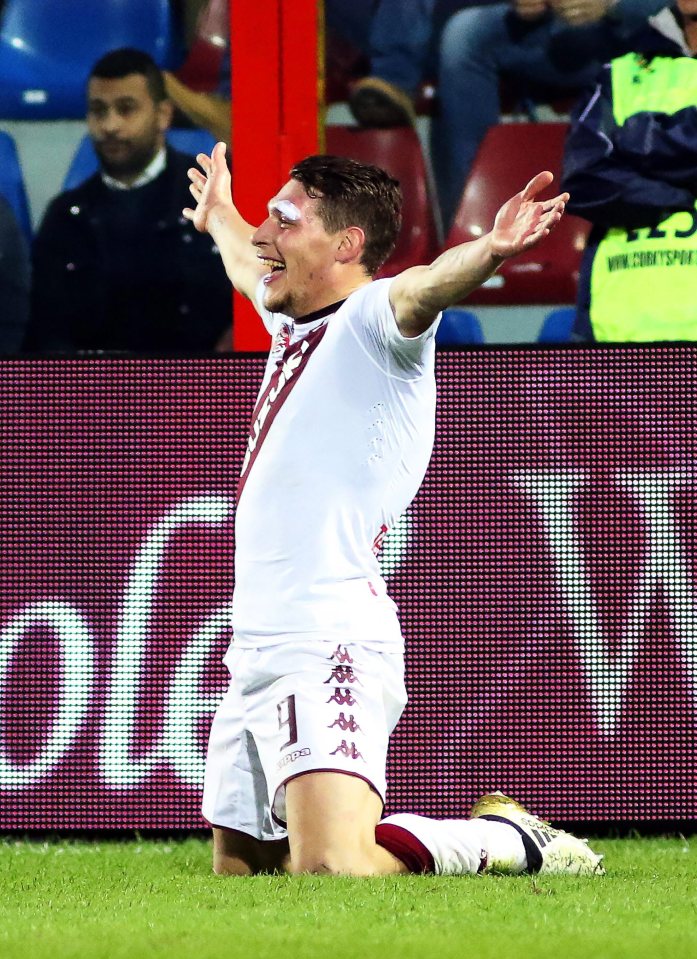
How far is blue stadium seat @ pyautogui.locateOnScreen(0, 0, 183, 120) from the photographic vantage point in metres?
5.76

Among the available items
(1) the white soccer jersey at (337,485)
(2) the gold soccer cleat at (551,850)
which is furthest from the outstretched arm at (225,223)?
(2) the gold soccer cleat at (551,850)

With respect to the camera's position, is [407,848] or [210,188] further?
[210,188]

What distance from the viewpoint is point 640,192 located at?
514 centimetres

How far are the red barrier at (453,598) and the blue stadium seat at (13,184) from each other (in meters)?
1.25

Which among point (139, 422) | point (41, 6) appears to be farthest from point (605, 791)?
point (41, 6)

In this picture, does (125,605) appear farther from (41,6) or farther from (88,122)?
(41,6)

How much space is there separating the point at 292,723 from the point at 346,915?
0.86 m

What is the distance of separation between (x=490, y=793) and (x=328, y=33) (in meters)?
2.54

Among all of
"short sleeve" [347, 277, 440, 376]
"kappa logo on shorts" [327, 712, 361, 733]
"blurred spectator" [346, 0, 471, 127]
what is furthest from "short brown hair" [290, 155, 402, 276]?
"blurred spectator" [346, 0, 471, 127]

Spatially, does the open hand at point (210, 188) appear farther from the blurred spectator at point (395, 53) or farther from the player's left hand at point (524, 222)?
the player's left hand at point (524, 222)

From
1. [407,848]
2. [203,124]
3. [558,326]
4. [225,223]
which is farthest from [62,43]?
[407,848]

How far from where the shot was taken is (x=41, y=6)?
19.4 feet

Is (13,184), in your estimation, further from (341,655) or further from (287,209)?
(341,655)

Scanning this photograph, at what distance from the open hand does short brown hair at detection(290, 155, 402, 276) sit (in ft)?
2.17
